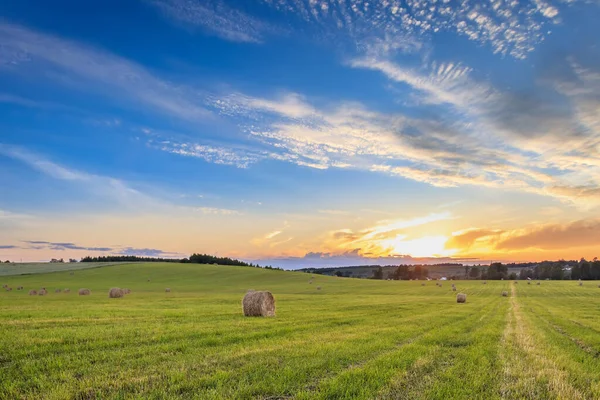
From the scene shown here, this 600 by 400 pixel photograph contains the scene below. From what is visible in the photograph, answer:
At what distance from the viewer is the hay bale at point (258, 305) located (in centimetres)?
2269

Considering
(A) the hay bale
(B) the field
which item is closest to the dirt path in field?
(B) the field

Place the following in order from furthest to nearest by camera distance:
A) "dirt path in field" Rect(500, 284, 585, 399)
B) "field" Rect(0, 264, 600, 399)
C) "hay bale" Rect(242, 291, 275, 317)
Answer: "hay bale" Rect(242, 291, 275, 317)
"dirt path in field" Rect(500, 284, 585, 399)
"field" Rect(0, 264, 600, 399)

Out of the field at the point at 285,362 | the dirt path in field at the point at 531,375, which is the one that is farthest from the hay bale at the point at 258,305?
the dirt path in field at the point at 531,375

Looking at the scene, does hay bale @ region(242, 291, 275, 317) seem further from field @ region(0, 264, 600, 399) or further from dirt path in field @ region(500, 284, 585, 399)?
dirt path in field @ region(500, 284, 585, 399)

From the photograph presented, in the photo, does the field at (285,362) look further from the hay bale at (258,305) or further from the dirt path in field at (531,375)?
the hay bale at (258,305)

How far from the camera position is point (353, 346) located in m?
12.5

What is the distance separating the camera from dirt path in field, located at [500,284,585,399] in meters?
8.38

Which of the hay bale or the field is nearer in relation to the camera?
the field

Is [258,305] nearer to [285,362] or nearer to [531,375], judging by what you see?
[285,362]

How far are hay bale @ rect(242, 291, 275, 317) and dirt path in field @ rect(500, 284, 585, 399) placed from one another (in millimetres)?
12746

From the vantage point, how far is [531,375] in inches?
389

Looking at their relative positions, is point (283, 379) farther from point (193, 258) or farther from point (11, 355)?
point (193, 258)

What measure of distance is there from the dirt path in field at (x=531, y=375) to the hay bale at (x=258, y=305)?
12.7 meters

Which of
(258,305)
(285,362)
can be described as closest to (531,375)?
(285,362)
